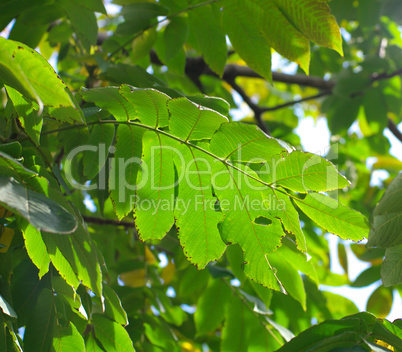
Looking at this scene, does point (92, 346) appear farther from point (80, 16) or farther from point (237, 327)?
point (80, 16)

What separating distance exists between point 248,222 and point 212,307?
0.71 meters

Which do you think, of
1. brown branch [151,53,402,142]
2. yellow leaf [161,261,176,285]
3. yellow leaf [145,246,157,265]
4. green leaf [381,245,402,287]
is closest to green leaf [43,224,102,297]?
green leaf [381,245,402,287]

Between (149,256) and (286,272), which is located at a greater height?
(286,272)

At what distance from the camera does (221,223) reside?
956 millimetres

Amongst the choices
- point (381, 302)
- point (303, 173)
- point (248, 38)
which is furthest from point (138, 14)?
point (381, 302)

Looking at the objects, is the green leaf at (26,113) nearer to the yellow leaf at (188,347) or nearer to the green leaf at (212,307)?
the green leaf at (212,307)

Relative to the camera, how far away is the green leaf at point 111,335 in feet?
3.41

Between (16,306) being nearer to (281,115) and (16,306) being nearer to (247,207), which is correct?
(247,207)

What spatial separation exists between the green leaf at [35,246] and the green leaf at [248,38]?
78cm

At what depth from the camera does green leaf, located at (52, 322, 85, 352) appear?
2.98ft

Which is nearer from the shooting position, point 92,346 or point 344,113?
point 92,346

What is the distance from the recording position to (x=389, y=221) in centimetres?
88

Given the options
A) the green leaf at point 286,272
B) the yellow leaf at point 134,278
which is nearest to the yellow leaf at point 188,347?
the yellow leaf at point 134,278

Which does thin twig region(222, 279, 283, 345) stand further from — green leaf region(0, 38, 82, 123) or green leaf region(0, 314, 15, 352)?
green leaf region(0, 38, 82, 123)
